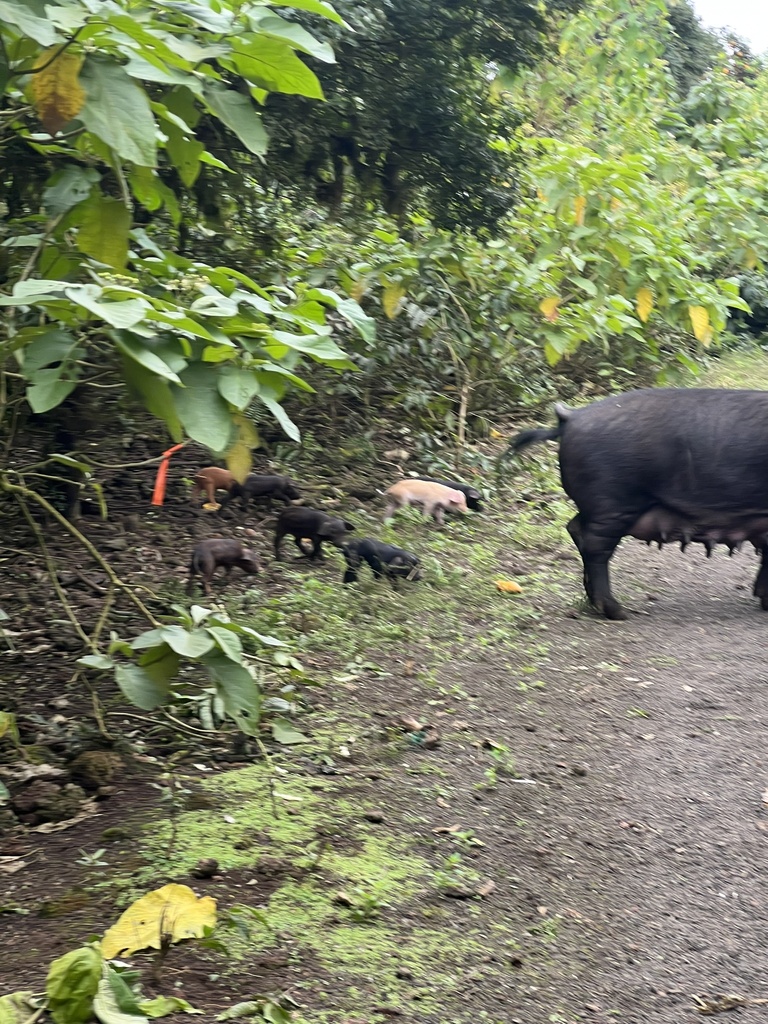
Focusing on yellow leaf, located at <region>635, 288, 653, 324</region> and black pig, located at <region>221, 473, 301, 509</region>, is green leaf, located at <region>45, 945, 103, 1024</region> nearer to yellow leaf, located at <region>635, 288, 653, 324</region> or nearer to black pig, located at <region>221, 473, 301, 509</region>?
black pig, located at <region>221, 473, 301, 509</region>

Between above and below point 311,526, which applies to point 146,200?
above

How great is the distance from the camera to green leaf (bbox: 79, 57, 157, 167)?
232cm

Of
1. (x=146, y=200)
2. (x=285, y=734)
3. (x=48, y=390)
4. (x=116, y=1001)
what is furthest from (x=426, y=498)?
(x=116, y=1001)

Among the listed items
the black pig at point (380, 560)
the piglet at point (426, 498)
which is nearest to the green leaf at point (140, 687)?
the black pig at point (380, 560)

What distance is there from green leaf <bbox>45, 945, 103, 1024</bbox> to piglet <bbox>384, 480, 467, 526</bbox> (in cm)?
498

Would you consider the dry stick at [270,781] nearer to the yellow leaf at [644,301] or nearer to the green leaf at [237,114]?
the green leaf at [237,114]

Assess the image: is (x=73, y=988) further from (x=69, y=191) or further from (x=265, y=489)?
(x=265, y=489)

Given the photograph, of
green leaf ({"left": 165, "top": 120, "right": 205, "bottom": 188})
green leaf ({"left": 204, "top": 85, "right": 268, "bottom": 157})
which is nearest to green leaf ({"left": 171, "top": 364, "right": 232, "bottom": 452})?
green leaf ({"left": 204, "top": 85, "right": 268, "bottom": 157})

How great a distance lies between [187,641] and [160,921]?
84cm

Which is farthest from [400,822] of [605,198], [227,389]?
[605,198]

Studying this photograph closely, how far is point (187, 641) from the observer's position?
323cm

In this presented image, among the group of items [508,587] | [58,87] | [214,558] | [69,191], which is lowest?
[214,558]

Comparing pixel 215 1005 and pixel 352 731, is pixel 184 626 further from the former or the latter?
pixel 215 1005

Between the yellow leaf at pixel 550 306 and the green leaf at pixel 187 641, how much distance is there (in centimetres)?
600
